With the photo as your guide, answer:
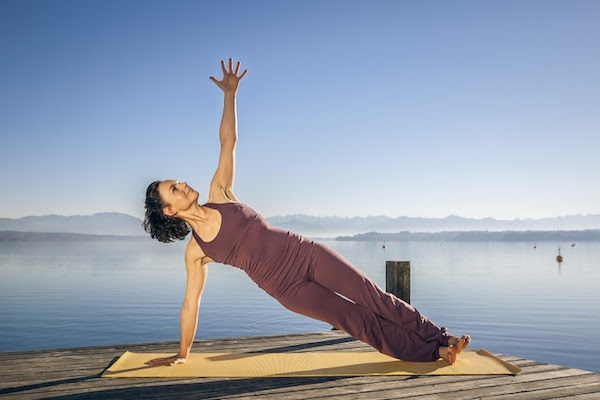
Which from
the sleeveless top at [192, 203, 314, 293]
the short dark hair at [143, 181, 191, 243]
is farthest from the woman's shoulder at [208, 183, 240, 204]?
the short dark hair at [143, 181, 191, 243]

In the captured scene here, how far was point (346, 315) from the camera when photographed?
381 centimetres

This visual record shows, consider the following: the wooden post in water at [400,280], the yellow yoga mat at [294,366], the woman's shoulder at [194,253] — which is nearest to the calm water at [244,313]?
the wooden post in water at [400,280]

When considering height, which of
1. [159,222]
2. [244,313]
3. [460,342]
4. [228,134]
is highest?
[228,134]

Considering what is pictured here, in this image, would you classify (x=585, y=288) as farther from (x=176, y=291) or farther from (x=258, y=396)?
(x=258, y=396)

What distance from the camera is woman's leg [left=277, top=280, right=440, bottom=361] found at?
12.4 ft

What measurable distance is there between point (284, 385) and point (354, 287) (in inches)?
31.9

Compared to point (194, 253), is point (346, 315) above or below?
below

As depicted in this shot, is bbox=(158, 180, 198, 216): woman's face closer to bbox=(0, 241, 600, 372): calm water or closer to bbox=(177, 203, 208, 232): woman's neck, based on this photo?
bbox=(177, 203, 208, 232): woman's neck

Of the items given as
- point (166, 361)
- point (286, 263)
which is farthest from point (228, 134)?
point (166, 361)

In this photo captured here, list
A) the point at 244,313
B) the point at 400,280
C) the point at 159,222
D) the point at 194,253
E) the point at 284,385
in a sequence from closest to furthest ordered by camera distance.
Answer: the point at 284,385, the point at 159,222, the point at 194,253, the point at 400,280, the point at 244,313

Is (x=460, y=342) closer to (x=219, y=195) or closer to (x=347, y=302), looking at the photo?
(x=347, y=302)

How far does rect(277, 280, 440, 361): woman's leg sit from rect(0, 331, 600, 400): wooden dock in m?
0.28

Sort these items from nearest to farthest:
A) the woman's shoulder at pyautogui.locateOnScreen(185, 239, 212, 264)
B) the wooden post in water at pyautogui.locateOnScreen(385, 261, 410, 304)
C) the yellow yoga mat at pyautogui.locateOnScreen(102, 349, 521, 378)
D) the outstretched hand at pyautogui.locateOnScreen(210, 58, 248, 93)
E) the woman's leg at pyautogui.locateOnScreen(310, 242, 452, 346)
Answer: the woman's leg at pyautogui.locateOnScreen(310, 242, 452, 346) < the yellow yoga mat at pyautogui.locateOnScreen(102, 349, 521, 378) < the woman's shoulder at pyautogui.locateOnScreen(185, 239, 212, 264) < the outstretched hand at pyautogui.locateOnScreen(210, 58, 248, 93) < the wooden post in water at pyautogui.locateOnScreen(385, 261, 410, 304)

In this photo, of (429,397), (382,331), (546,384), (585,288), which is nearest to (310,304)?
(382,331)
